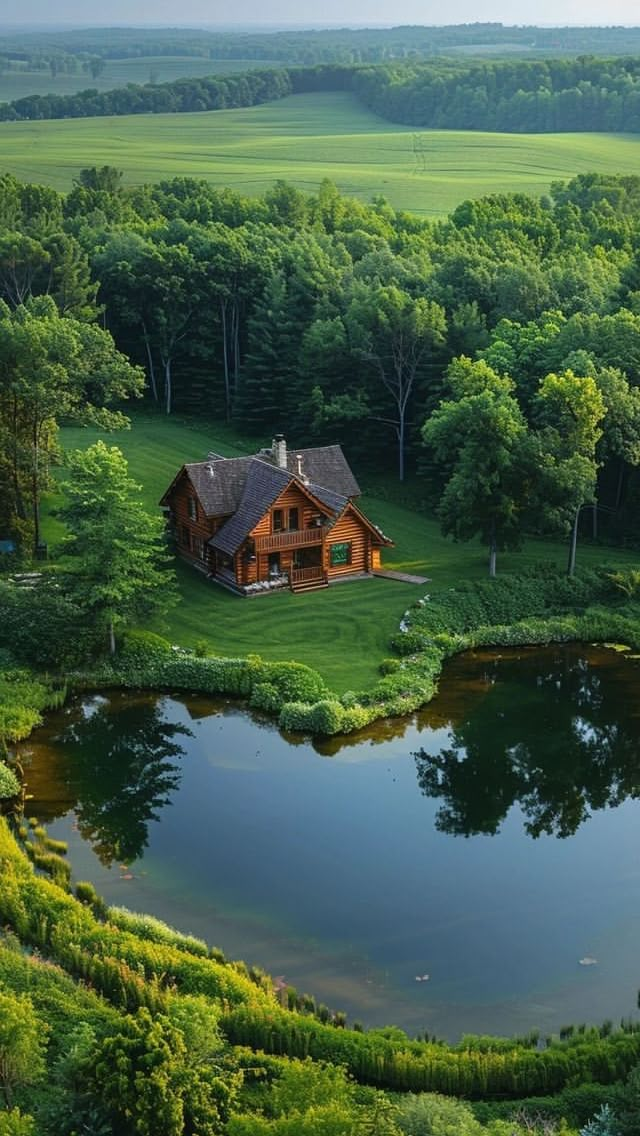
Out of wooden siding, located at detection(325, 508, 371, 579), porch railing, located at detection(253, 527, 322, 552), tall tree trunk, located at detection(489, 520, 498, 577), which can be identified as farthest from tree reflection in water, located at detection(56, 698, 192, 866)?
tall tree trunk, located at detection(489, 520, 498, 577)

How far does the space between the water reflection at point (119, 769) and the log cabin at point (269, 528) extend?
392 inches

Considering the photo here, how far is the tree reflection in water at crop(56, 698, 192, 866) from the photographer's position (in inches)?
1500

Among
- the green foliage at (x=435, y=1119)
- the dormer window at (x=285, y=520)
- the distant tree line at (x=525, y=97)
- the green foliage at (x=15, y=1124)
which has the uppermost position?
the distant tree line at (x=525, y=97)

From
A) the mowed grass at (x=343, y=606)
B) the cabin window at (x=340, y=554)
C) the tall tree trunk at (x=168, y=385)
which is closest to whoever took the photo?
the mowed grass at (x=343, y=606)

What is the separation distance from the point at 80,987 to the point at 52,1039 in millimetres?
1939

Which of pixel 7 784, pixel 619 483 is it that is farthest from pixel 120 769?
pixel 619 483

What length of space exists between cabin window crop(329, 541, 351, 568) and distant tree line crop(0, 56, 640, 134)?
11204cm

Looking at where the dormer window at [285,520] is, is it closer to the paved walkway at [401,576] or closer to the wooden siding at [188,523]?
the wooden siding at [188,523]

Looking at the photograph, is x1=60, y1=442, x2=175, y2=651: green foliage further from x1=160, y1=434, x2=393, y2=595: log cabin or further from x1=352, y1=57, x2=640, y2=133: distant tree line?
x1=352, y1=57, x2=640, y2=133: distant tree line

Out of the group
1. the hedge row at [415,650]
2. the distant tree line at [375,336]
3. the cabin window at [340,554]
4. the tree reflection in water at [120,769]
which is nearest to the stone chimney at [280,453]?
the cabin window at [340,554]

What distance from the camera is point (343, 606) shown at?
52.7 m

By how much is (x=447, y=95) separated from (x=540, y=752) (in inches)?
5528

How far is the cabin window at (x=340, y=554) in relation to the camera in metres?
55.5

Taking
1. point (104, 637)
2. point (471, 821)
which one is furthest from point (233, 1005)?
point (104, 637)
